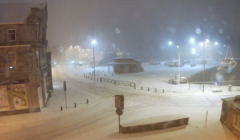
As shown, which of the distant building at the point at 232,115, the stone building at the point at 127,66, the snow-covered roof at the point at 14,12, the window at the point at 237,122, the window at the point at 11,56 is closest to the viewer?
the window at the point at 237,122

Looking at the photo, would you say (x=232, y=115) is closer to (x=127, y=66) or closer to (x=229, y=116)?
(x=229, y=116)

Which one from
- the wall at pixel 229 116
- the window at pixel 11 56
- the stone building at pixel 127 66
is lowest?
the wall at pixel 229 116

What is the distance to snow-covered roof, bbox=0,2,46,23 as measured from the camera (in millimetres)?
16359

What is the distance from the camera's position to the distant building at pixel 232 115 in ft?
36.2

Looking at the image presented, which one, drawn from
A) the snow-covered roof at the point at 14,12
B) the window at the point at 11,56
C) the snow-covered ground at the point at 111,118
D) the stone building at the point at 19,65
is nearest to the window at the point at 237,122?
the snow-covered ground at the point at 111,118

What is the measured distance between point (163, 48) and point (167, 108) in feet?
344

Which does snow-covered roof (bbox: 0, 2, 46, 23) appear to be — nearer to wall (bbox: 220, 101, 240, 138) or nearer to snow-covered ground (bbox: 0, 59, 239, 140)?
snow-covered ground (bbox: 0, 59, 239, 140)

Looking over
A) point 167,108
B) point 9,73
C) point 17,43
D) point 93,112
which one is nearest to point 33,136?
point 93,112

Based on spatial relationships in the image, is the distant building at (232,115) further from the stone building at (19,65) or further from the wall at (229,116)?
the stone building at (19,65)

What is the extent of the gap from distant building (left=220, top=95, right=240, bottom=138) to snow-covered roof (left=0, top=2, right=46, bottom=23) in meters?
18.5

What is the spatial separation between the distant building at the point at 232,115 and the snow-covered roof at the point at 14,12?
18544 mm

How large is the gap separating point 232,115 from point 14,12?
2114 centimetres

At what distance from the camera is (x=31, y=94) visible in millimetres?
16344

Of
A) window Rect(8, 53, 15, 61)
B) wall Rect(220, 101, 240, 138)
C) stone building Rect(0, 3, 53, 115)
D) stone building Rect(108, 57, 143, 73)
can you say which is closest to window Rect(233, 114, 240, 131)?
wall Rect(220, 101, 240, 138)
